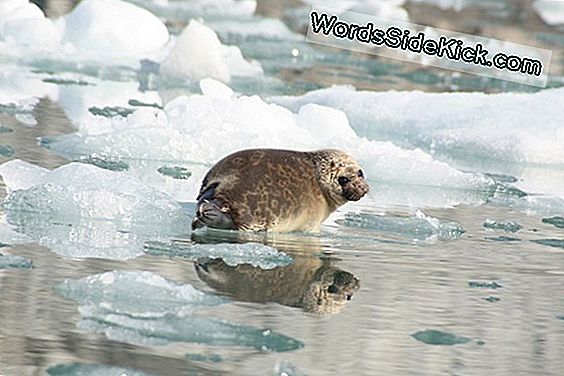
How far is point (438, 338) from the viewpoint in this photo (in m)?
3.88

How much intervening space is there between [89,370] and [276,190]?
6.34 feet

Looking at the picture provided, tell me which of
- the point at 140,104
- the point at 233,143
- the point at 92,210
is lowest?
the point at 92,210

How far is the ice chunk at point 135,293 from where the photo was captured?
3.87 meters

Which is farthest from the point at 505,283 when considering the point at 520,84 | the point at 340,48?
the point at 340,48

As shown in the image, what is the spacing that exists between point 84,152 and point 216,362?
Result: 324 cm

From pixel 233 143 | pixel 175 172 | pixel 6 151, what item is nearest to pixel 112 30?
pixel 233 143

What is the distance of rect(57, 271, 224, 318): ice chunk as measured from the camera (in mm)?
3865

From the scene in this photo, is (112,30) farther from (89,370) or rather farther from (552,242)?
(89,370)

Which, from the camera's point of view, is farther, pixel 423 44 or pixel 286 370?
pixel 423 44

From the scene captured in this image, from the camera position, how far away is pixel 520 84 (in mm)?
12305

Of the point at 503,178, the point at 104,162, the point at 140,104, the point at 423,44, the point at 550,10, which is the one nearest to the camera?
the point at 104,162

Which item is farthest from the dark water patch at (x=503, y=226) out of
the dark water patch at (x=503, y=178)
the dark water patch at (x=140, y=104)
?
the dark water patch at (x=140, y=104)

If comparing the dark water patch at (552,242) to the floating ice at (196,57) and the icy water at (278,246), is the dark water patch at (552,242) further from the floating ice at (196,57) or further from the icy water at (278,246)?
the floating ice at (196,57)

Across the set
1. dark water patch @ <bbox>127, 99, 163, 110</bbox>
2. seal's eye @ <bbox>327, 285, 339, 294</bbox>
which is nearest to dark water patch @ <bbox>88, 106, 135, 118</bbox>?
dark water patch @ <bbox>127, 99, 163, 110</bbox>
